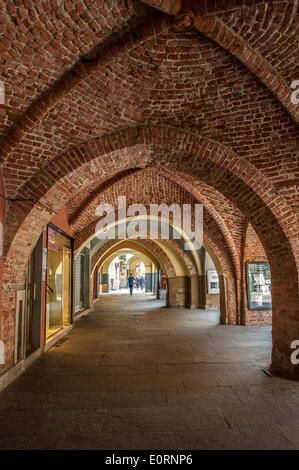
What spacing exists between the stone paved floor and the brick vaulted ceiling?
2788mm

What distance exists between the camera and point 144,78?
443 centimetres

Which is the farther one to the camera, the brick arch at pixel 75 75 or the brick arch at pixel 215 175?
the brick arch at pixel 215 175

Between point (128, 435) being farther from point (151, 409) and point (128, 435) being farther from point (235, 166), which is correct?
point (235, 166)

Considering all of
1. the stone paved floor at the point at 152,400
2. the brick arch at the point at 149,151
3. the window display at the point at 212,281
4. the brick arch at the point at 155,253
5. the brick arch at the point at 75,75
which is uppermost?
the brick arch at the point at 75,75

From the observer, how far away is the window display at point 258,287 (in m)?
9.02

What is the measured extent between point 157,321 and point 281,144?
23.5ft

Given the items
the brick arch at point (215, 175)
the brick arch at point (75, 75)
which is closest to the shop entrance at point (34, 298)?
the brick arch at point (215, 175)

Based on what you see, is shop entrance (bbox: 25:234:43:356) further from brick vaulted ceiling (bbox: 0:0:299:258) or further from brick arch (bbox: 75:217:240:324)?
brick arch (bbox: 75:217:240:324)

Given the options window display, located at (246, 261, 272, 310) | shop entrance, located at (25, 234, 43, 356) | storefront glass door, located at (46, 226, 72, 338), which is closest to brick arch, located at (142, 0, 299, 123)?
shop entrance, located at (25, 234, 43, 356)

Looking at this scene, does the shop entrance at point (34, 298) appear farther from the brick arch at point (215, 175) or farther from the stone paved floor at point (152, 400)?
the brick arch at point (215, 175)

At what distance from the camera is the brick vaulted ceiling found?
3490 mm

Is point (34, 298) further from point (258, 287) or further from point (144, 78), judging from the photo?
point (258, 287)

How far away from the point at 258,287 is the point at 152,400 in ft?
20.2

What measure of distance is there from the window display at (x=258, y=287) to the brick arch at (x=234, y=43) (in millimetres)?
5350
